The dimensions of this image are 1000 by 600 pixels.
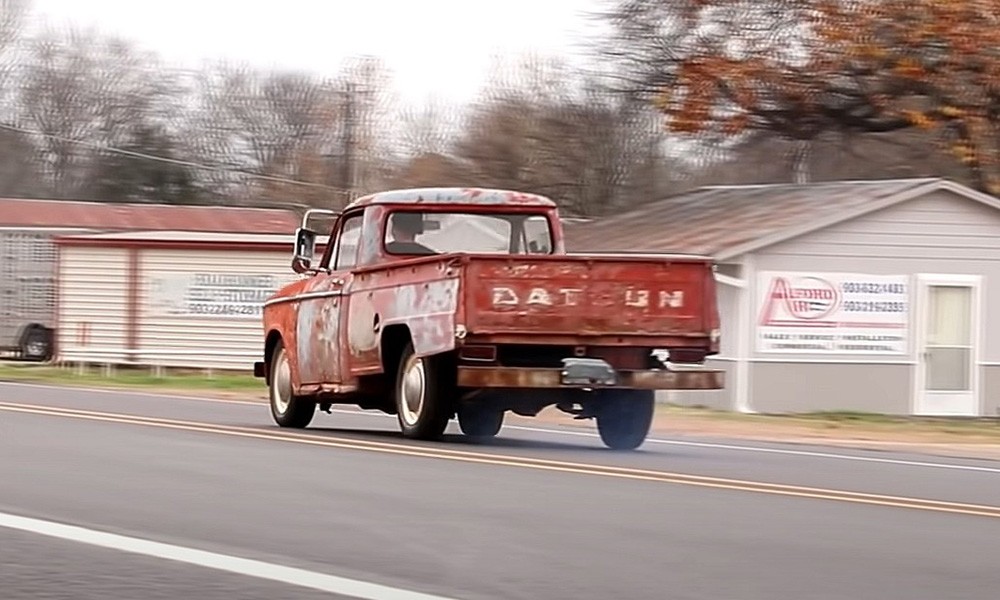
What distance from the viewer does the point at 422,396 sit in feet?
52.5

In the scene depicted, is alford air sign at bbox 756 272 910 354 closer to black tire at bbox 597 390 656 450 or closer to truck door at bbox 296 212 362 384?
truck door at bbox 296 212 362 384

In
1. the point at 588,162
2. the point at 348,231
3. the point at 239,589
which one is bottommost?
the point at 239,589

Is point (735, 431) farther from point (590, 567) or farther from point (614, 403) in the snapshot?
point (590, 567)

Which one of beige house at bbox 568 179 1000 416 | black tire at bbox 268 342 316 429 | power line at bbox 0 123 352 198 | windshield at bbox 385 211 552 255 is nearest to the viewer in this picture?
windshield at bbox 385 211 552 255

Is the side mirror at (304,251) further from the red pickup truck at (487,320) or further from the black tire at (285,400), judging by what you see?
the black tire at (285,400)

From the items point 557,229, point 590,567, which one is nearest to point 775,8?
point 557,229

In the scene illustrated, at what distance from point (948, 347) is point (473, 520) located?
20403 millimetres

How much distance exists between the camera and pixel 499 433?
18719 millimetres

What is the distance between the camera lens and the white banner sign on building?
38.0 meters

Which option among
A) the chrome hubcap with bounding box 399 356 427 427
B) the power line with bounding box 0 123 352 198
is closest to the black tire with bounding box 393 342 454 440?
the chrome hubcap with bounding box 399 356 427 427

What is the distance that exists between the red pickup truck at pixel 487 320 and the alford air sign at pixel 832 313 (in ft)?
37.2

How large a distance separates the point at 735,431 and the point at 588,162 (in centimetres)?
2737

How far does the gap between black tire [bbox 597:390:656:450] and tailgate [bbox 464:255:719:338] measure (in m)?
0.81

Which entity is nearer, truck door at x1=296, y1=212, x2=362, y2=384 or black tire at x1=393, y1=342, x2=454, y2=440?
black tire at x1=393, y1=342, x2=454, y2=440
